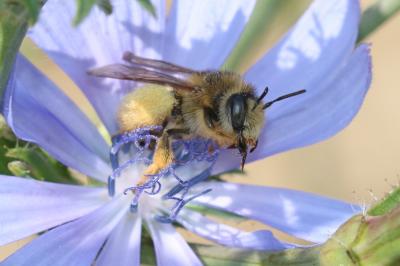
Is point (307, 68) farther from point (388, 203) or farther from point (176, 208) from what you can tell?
point (388, 203)

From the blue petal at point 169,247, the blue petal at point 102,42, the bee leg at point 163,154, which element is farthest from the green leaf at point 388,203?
the blue petal at point 102,42

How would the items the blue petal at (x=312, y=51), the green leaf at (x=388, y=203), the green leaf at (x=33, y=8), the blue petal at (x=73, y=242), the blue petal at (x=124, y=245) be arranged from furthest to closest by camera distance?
the blue petal at (x=312, y=51) → the blue petal at (x=124, y=245) → the blue petal at (x=73, y=242) → the green leaf at (x=388, y=203) → the green leaf at (x=33, y=8)

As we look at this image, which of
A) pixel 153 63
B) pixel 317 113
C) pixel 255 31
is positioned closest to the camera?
pixel 153 63

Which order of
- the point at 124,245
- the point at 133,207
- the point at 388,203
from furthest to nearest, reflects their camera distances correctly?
the point at 133,207 → the point at 124,245 → the point at 388,203

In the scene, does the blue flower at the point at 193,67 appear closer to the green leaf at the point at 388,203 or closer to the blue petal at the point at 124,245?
the blue petal at the point at 124,245

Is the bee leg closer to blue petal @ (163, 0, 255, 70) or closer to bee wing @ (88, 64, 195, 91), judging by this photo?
bee wing @ (88, 64, 195, 91)

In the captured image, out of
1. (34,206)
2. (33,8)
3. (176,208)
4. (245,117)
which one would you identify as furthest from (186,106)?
(33,8)

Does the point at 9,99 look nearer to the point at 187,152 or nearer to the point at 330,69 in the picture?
the point at 187,152
